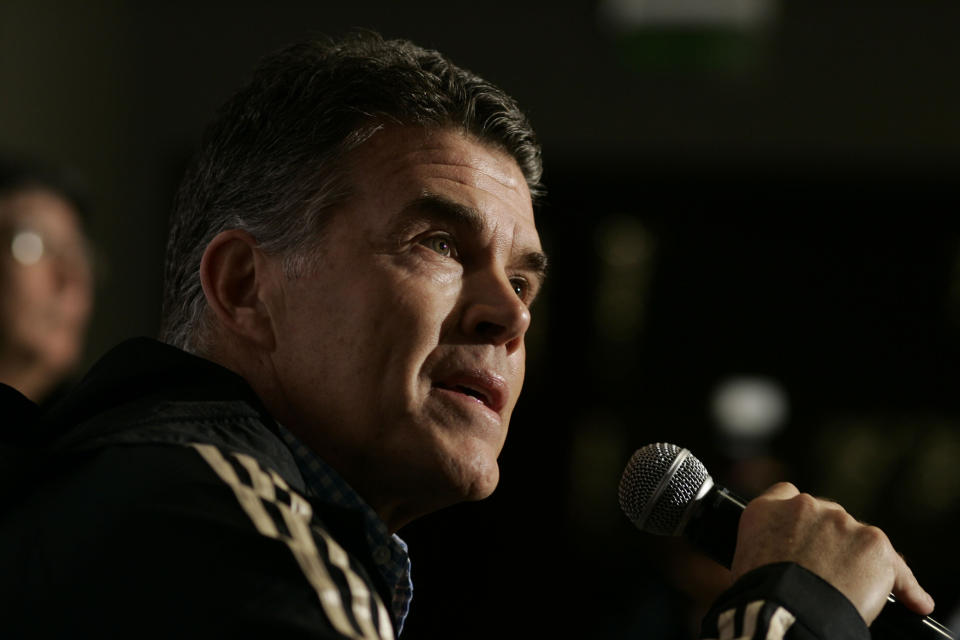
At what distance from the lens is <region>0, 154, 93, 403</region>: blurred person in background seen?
2.75 meters

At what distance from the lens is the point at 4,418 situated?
1310 millimetres

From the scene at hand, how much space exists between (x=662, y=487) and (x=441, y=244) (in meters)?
0.39

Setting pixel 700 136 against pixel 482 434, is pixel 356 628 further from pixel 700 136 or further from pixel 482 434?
pixel 700 136

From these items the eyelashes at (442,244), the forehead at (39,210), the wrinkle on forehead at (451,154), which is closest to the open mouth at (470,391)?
→ the eyelashes at (442,244)

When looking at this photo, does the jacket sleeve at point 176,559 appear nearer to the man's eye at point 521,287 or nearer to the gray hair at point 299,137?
the gray hair at point 299,137

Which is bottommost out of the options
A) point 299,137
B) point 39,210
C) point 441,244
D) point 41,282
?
point 41,282

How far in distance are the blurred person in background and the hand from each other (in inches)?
70.2

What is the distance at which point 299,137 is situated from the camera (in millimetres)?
1568

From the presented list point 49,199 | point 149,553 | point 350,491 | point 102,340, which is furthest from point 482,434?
point 102,340

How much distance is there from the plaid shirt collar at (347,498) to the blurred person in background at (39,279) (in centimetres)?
147

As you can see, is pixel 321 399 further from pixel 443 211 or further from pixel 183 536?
pixel 183 536

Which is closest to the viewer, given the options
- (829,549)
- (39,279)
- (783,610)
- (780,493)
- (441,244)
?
(783,610)

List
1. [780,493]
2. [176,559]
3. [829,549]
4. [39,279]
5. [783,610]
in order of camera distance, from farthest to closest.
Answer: [39,279] → [780,493] → [829,549] → [783,610] → [176,559]

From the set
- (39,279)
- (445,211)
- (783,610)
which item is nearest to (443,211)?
(445,211)
